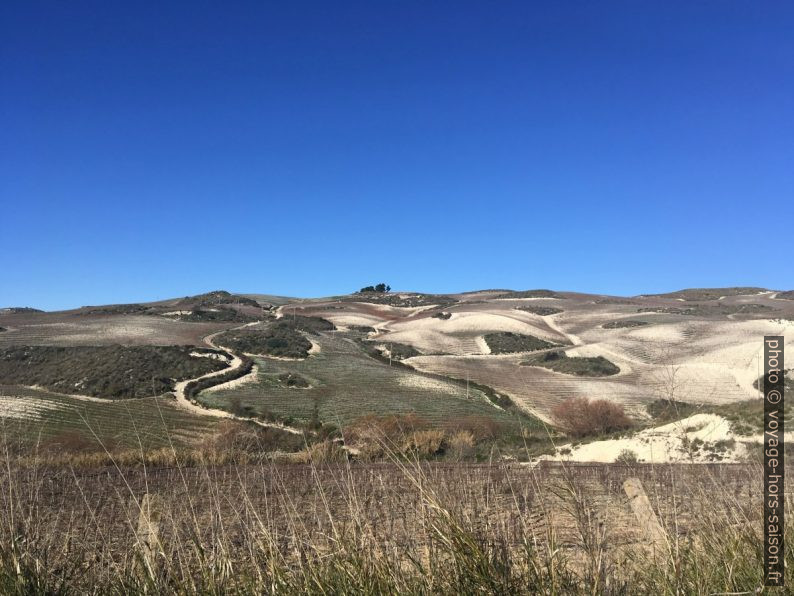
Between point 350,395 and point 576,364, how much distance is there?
22.8 m

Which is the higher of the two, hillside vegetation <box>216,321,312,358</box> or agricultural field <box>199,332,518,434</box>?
hillside vegetation <box>216,321,312,358</box>

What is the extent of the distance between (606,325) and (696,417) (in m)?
52.0

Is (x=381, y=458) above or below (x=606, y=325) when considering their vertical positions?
below

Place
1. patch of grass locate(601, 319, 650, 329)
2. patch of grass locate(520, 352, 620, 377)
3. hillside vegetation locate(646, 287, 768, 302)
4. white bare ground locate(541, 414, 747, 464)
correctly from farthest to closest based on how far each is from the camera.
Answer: hillside vegetation locate(646, 287, 768, 302) → patch of grass locate(601, 319, 650, 329) → patch of grass locate(520, 352, 620, 377) → white bare ground locate(541, 414, 747, 464)

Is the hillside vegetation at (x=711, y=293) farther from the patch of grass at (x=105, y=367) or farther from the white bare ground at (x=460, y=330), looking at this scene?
the patch of grass at (x=105, y=367)

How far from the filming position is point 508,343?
198ft

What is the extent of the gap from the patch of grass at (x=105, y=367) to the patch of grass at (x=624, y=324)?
1914 inches

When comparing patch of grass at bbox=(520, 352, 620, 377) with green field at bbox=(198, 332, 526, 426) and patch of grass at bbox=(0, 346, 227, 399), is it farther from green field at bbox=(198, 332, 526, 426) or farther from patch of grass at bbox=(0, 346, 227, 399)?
patch of grass at bbox=(0, 346, 227, 399)

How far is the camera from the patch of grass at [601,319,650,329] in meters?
67.8

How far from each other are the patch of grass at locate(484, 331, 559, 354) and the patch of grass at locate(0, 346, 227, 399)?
28998mm

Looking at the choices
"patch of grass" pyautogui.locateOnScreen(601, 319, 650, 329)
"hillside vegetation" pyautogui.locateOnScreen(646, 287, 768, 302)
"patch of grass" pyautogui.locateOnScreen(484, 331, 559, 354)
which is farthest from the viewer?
"hillside vegetation" pyautogui.locateOnScreen(646, 287, 768, 302)

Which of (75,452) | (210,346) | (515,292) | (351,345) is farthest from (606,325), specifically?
(75,452)

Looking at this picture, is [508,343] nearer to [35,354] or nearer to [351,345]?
[351,345]

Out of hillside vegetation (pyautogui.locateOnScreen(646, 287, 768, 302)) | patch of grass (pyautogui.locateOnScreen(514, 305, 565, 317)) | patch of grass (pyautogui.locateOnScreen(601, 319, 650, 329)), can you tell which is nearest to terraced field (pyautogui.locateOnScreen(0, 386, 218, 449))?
patch of grass (pyautogui.locateOnScreen(601, 319, 650, 329))
